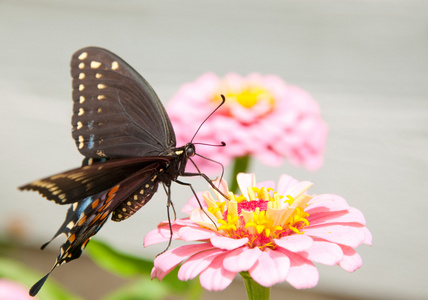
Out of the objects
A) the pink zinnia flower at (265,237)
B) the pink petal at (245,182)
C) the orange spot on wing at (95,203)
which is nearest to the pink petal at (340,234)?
the pink zinnia flower at (265,237)

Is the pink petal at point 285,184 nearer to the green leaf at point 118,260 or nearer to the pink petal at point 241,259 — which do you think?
the pink petal at point 241,259

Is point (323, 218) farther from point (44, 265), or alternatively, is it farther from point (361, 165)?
point (44, 265)

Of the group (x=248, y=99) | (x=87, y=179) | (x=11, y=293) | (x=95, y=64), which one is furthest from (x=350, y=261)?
(x=248, y=99)

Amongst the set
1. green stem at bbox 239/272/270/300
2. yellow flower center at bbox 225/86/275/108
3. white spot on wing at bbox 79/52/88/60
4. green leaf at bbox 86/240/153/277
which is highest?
yellow flower center at bbox 225/86/275/108

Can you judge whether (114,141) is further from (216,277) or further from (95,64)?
(216,277)

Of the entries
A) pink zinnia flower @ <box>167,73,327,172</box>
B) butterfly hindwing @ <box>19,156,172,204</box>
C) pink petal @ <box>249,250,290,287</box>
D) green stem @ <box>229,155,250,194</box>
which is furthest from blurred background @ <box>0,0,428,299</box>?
pink petal @ <box>249,250,290,287</box>

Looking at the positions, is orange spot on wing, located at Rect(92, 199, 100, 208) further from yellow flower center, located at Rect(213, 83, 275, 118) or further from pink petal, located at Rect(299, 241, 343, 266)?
yellow flower center, located at Rect(213, 83, 275, 118)
